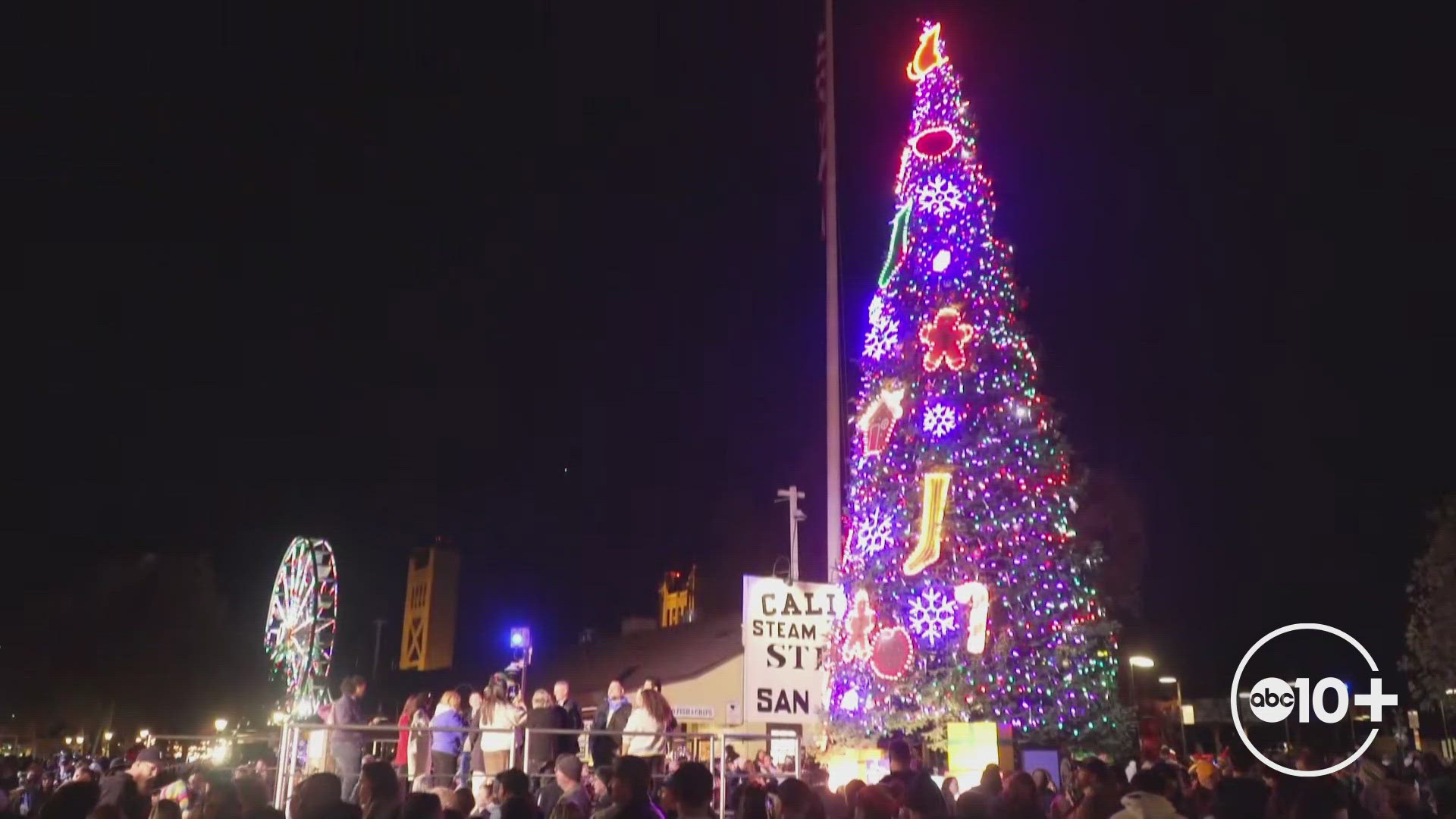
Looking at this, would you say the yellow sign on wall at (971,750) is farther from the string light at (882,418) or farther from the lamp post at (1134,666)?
the lamp post at (1134,666)

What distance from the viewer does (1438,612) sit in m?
28.6

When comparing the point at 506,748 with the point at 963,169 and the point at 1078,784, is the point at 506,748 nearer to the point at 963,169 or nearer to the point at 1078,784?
the point at 1078,784

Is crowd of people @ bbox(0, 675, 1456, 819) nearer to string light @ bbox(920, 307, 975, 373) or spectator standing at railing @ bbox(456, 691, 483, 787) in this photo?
spectator standing at railing @ bbox(456, 691, 483, 787)

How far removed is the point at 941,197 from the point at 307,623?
19.9 meters

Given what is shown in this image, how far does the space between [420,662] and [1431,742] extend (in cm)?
4274

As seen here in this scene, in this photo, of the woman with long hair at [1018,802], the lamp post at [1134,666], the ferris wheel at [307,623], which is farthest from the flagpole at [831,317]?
the lamp post at [1134,666]

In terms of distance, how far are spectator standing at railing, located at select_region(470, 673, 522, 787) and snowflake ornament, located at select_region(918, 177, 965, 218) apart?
10.7 metres

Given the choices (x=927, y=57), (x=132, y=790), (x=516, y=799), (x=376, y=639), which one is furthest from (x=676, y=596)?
(x=516, y=799)

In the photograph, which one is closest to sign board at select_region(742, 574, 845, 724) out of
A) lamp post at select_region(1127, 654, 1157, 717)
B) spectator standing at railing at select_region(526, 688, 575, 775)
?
spectator standing at railing at select_region(526, 688, 575, 775)

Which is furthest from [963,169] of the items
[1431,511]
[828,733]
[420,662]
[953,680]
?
[420,662]

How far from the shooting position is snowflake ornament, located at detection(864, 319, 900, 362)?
1861cm

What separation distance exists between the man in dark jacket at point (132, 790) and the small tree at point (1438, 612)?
29.3 m

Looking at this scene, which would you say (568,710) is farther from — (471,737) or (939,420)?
(939,420)

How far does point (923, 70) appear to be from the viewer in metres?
20.2
